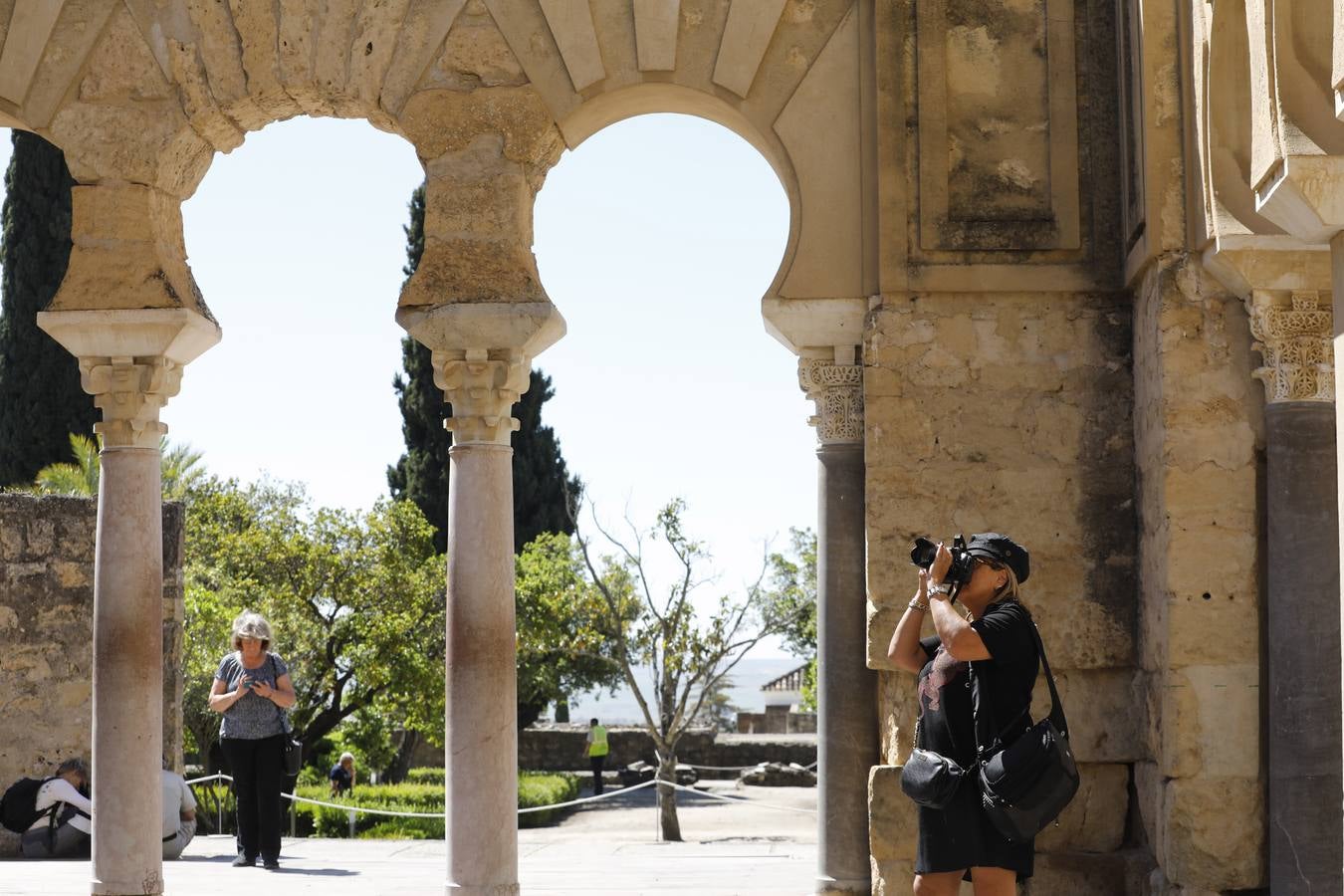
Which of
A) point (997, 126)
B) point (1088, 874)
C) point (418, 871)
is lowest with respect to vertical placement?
point (418, 871)

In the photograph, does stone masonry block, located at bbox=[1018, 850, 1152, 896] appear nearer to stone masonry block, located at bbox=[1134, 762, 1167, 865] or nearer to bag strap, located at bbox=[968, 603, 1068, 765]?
stone masonry block, located at bbox=[1134, 762, 1167, 865]

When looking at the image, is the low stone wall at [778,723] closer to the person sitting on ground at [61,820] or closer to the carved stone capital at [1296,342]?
the person sitting on ground at [61,820]

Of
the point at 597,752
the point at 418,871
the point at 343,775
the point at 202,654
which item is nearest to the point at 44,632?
the point at 418,871

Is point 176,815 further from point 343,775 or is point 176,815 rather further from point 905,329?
point 343,775

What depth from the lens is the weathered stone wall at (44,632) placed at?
10555 mm

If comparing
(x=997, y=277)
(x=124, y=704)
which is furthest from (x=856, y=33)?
(x=124, y=704)

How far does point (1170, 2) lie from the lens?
7.32m

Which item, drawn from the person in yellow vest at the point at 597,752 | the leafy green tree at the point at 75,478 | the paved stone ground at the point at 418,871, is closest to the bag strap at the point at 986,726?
the paved stone ground at the point at 418,871

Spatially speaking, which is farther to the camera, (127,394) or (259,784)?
(259,784)

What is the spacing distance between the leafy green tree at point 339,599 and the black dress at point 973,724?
16741 mm

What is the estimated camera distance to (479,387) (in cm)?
791

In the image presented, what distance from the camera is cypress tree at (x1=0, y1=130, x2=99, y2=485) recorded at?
2403 centimetres

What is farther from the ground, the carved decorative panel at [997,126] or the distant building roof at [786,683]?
the carved decorative panel at [997,126]

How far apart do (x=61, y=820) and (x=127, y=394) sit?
3165mm
